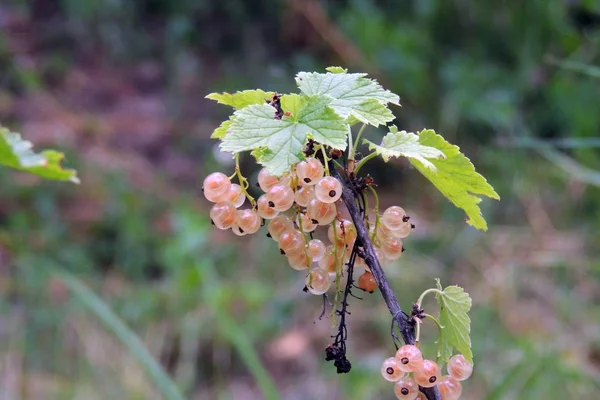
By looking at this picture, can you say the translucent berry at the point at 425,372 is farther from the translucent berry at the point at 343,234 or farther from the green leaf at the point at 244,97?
the green leaf at the point at 244,97

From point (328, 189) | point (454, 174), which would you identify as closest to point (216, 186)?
point (328, 189)

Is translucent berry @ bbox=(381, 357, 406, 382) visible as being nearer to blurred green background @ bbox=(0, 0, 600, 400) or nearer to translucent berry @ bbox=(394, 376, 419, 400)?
translucent berry @ bbox=(394, 376, 419, 400)

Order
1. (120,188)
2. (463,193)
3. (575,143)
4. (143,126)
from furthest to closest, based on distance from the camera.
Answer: (143,126)
(120,188)
(575,143)
(463,193)

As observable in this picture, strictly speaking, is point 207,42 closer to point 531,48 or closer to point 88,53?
point 88,53

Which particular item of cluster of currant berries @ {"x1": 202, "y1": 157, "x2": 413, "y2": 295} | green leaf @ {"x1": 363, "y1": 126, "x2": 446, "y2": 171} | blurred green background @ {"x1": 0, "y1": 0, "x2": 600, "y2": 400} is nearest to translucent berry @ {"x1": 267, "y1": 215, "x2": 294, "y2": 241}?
cluster of currant berries @ {"x1": 202, "y1": 157, "x2": 413, "y2": 295}

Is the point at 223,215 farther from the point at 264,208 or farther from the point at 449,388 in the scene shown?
the point at 449,388

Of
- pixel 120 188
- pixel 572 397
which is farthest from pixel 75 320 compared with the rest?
pixel 572 397
